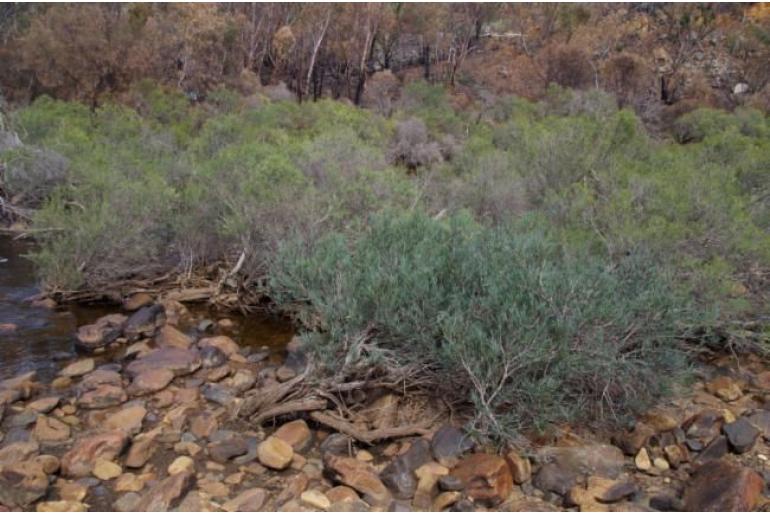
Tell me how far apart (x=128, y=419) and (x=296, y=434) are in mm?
1734

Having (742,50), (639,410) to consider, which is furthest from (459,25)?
(639,410)

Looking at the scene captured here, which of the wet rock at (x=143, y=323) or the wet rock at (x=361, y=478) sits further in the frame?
the wet rock at (x=143, y=323)

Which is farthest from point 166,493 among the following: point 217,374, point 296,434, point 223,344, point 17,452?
point 223,344

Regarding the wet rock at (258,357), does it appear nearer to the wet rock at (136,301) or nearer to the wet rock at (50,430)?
the wet rock at (50,430)

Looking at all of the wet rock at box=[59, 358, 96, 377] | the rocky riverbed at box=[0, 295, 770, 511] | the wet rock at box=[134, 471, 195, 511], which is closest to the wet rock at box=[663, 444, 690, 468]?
the rocky riverbed at box=[0, 295, 770, 511]

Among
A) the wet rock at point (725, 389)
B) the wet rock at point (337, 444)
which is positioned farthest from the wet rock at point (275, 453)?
the wet rock at point (725, 389)

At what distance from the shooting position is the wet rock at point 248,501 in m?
4.78

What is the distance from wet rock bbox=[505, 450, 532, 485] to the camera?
510cm

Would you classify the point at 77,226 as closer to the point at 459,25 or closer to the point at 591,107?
the point at 591,107

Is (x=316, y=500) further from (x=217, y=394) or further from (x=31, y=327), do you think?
(x=31, y=327)

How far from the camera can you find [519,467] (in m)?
5.12

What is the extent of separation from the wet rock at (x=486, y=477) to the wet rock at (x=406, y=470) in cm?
32

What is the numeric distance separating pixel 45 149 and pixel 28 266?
7.97 ft

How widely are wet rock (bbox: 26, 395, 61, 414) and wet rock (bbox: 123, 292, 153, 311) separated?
3.00m
